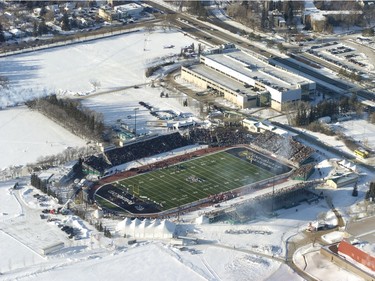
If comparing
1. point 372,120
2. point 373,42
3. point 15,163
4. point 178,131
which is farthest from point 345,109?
point 15,163

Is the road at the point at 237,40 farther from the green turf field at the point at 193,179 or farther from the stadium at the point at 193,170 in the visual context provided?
the green turf field at the point at 193,179

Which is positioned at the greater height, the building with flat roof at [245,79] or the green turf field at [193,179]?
the building with flat roof at [245,79]

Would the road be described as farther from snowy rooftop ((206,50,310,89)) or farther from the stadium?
the stadium

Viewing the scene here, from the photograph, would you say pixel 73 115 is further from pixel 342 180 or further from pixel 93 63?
pixel 342 180

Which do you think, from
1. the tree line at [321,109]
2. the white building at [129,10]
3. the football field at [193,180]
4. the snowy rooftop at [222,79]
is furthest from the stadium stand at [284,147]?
the white building at [129,10]

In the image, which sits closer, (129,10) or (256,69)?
(256,69)

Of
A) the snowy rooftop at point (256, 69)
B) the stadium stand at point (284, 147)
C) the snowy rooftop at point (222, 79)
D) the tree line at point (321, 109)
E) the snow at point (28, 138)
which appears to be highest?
the snowy rooftop at point (256, 69)

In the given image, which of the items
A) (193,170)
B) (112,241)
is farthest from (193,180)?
(112,241)
